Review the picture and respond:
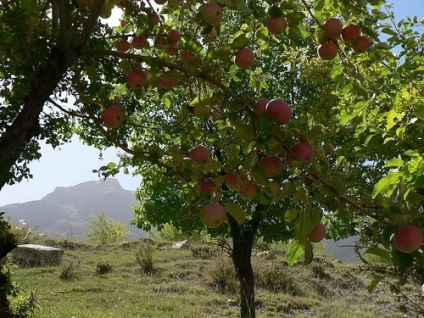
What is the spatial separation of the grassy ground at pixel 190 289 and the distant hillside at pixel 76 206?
110m

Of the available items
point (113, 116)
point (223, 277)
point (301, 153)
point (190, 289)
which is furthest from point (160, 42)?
point (223, 277)

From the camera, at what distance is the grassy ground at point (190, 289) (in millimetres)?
10180

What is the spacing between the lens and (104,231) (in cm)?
2253

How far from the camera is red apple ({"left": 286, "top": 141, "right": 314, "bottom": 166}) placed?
158 cm

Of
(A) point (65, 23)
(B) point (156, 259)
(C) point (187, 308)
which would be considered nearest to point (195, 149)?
(A) point (65, 23)

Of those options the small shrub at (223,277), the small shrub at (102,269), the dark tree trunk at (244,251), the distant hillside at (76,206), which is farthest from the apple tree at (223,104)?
the distant hillside at (76,206)

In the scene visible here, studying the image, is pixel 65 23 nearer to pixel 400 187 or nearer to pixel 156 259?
pixel 400 187

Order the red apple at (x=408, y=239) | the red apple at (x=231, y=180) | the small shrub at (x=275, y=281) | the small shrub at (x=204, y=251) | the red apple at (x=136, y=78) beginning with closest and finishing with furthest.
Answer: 1. the red apple at (x=408, y=239)
2. the red apple at (x=231, y=180)
3. the red apple at (x=136, y=78)
4. the small shrub at (x=275, y=281)
5. the small shrub at (x=204, y=251)

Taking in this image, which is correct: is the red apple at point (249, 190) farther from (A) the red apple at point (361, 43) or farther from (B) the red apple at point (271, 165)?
(A) the red apple at point (361, 43)

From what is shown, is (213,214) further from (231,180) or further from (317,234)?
(317,234)

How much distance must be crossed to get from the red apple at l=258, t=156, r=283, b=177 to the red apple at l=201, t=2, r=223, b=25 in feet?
1.89

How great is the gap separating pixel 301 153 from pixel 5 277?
5.07 meters

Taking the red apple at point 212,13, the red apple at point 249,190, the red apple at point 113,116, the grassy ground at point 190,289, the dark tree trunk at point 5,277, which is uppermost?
the red apple at point 212,13

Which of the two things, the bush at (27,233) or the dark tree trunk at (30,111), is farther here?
the bush at (27,233)
